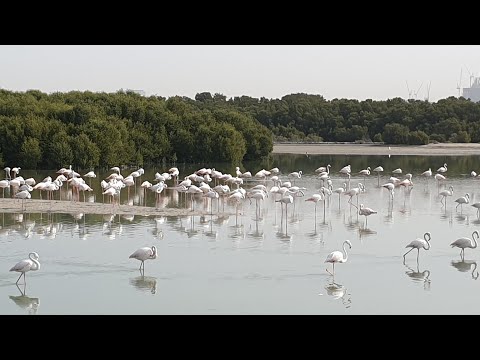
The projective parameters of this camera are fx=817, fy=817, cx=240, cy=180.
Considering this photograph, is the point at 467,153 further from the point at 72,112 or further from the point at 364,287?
the point at 364,287

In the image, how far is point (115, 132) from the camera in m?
31.2

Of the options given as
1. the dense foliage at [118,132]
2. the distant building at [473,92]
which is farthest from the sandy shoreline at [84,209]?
the distant building at [473,92]

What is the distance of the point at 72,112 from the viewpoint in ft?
105

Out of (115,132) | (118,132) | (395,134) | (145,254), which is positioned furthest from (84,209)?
(395,134)

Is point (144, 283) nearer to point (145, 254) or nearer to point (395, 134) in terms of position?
point (145, 254)

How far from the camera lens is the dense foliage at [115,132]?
2938cm

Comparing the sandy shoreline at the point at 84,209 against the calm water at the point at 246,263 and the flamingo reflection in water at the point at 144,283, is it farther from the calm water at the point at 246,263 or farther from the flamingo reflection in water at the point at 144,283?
the flamingo reflection in water at the point at 144,283

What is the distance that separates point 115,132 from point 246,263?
21.1 meters

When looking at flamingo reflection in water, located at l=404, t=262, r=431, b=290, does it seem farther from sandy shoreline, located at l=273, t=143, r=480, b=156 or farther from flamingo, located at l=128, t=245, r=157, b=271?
sandy shoreline, located at l=273, t=143, r=480, b=156

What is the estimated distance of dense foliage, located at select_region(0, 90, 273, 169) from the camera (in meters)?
29.4

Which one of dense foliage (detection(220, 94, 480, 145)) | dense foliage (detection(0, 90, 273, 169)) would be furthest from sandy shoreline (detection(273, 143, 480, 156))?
dense foliage (detection(0, 90, 273, 169))

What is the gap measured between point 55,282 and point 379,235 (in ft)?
19.4

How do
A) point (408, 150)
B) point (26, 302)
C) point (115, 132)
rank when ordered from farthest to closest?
1. point (408, 150)
2. point (115, 132)
3. point (26, 302)

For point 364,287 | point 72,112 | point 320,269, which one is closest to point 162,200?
point 320,269
